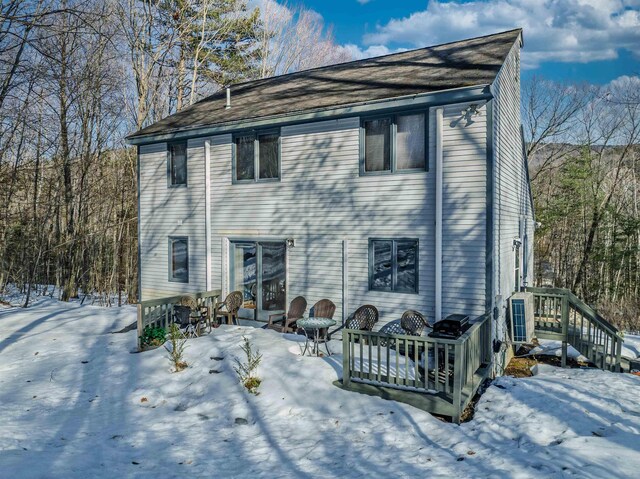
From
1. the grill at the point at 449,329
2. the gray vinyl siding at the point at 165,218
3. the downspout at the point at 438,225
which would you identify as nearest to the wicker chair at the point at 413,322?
the downspout at the point at 438,225

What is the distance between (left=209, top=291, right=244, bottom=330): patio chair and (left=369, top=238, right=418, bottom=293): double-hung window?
346 cm

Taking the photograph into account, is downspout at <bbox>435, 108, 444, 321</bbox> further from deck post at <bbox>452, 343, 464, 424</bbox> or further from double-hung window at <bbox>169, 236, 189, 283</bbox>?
double-hung window at <bbox>169, 236, 189, 283</bbox>

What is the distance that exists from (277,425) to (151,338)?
4.18 metres

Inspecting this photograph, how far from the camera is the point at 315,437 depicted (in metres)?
5.35

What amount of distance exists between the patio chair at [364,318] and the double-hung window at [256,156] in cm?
365

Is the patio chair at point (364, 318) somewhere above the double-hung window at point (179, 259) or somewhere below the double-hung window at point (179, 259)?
below

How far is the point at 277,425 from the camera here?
5656mm

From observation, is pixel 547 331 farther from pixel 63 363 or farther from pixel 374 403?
pixel 63 363

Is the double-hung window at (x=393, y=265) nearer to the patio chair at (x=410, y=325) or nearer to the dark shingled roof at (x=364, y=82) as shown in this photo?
the patio chair at (x=410, y=325)

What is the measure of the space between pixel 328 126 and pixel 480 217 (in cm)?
373

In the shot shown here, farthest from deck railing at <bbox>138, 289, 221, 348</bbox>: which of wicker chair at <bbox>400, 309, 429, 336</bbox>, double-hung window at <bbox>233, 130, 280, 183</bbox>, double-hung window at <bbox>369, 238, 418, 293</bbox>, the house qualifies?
wicker chair at <bbox>400, 309, 429, 336</bbox>

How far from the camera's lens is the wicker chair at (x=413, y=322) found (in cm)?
827

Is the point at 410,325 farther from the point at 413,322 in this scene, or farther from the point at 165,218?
the point at 165,218

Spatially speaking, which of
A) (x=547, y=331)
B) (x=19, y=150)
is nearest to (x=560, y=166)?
(x=547, y=331)
